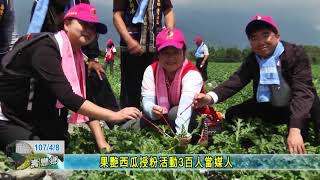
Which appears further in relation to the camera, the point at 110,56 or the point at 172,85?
the point at 110,56

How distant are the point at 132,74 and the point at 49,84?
179cm

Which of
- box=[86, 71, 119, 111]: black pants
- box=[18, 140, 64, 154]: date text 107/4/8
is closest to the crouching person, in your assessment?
box=[86, 71, 119, 111]: black pants

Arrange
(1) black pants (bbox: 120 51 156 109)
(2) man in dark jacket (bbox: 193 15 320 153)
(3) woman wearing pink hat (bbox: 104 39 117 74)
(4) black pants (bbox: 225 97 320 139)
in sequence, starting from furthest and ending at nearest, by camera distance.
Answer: (3) woman wearing pink hat (bbox: 104 39 117 74)
(1) black pants (bbox: 120 51 156 109)
(4) black pants (bbox: 225 97 320 139)
(2) man in dark jacket (bbox: 193 15 320 153)

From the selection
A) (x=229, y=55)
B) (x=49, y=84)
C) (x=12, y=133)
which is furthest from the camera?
(x=229, y=55)

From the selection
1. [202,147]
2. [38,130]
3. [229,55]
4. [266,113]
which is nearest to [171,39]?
[202,147]

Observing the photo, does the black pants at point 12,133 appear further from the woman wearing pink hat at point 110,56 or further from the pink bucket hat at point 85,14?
the woman wearing pink hat at point 110,56

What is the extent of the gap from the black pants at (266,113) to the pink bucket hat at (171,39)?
38.9 inches

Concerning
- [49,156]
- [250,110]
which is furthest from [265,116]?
[49,156]

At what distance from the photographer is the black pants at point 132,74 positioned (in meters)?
5.66

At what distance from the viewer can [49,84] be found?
Result: 4.00 metres

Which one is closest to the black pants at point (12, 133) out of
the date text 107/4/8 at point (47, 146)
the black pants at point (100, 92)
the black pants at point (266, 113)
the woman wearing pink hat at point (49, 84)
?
the woman wearing pink hat at point (49, 84)

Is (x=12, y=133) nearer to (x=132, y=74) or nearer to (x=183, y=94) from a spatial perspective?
(x=183, y=94)

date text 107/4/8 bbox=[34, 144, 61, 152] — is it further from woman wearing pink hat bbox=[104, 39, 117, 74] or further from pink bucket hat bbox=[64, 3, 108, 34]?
woman wearing pink hat bbox=[104, 39, 117, 74]

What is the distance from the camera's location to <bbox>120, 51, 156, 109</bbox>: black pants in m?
5.66
